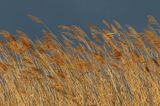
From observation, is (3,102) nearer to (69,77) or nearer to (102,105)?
(69,77)

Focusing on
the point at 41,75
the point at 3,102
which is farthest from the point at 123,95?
the point at 3,102

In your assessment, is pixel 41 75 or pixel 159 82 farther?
pixel 41 75

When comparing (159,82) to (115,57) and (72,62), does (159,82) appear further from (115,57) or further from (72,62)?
(72,62)

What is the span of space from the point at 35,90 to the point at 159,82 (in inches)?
51.7

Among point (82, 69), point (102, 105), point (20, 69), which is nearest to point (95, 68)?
point (82, 69)

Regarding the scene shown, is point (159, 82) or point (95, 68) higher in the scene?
point (95, 68)

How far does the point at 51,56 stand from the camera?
5.70 metres

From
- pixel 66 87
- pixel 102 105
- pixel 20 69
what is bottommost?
pixel 102 105

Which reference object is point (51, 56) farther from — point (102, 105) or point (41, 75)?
point (102, 105)

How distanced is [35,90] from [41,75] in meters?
0.17

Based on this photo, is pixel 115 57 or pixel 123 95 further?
pixel 115 57

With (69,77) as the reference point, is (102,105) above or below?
below

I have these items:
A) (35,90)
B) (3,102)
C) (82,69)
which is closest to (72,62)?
(82,69)

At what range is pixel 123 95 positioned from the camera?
512 cm
